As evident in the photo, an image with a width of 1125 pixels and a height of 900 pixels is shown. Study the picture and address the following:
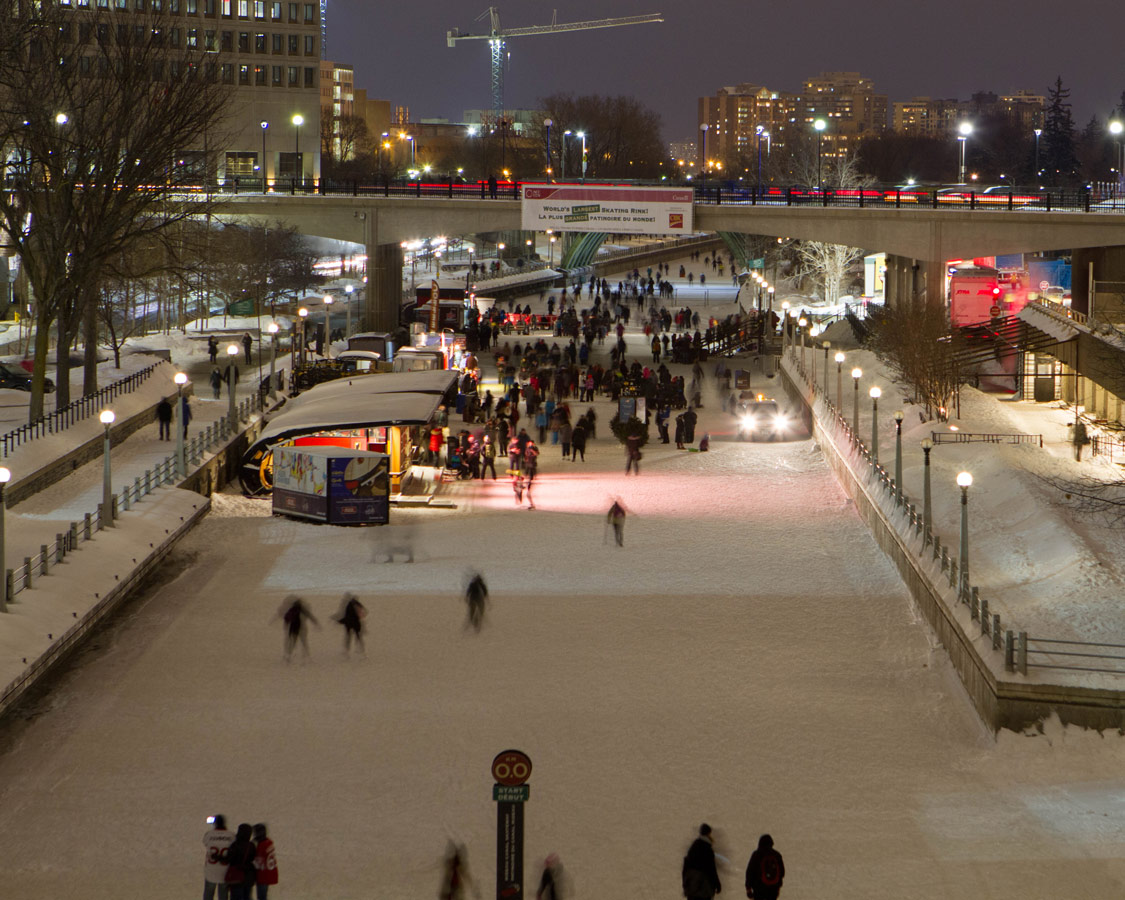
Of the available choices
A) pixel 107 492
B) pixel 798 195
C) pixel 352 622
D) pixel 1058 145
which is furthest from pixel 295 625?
pixel 1058 145

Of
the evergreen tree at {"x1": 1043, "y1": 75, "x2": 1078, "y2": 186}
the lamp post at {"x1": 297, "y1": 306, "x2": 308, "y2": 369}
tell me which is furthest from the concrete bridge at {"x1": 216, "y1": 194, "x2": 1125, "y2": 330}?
the evergreen tree at {"x1": 1043, "y1": 75, "x2": 1078, "y2": 186}

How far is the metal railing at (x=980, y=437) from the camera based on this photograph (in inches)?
1092

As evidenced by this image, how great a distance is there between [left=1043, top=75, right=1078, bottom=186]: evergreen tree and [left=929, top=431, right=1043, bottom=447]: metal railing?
84.9 m

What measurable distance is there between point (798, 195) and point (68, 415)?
25671 mm

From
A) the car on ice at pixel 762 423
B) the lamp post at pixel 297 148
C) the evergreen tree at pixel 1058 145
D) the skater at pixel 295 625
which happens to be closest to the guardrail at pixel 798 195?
the lamp post at pixel 297 148

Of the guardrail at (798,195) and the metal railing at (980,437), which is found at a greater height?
the guardrail at (798,195)

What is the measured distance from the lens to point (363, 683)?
15.5m

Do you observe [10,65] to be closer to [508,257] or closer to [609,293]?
[609,293]

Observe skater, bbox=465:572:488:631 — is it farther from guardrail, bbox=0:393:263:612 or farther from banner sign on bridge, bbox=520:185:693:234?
banner sign on bridge, bbox=520:185:693:234

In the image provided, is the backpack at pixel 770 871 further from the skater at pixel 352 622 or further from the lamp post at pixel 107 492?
the lamp post at pixel 107 492

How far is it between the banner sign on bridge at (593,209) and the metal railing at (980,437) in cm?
1832

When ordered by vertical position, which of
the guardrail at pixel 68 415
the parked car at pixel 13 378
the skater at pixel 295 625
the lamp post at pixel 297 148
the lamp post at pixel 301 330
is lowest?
the skater at pixel 295 625

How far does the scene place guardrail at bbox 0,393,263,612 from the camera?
16.8 m

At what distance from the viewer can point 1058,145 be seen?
108438 mm
